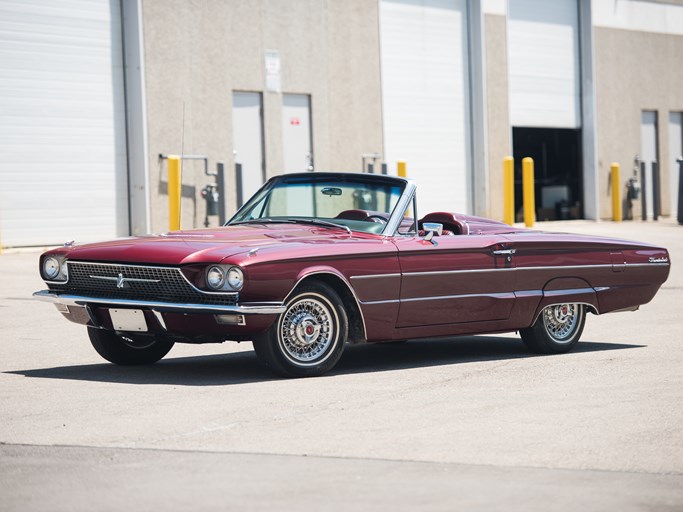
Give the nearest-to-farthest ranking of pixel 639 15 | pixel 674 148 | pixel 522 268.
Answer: pixel 522 268
pixel 639 15
pixel 674 148

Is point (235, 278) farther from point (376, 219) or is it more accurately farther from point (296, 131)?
point (296, 131)

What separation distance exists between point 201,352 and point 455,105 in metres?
18.3

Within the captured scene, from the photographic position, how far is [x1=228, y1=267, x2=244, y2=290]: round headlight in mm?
7710

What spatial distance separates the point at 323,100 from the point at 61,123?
18.7 feet

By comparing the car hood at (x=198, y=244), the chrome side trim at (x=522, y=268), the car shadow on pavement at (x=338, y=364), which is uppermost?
the car hood at (x=198, y=244)

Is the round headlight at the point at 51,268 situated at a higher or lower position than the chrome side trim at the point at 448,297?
higher

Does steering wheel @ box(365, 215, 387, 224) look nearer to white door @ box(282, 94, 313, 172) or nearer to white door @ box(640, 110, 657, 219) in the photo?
white door @ box(282, 94, 313, 172)

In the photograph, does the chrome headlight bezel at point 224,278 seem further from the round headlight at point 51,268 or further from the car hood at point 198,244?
the round headlight at point 51,268

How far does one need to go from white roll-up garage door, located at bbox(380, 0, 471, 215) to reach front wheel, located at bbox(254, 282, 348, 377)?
1783 cm

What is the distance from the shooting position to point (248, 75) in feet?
76.9

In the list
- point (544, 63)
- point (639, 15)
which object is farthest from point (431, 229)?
point (639, 15)

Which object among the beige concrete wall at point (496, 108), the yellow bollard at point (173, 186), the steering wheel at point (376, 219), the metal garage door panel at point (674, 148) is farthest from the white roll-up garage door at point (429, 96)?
the steering wheel at point (376, 219)

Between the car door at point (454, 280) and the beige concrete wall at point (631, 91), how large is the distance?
867 inches

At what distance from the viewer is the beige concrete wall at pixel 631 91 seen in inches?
1210
